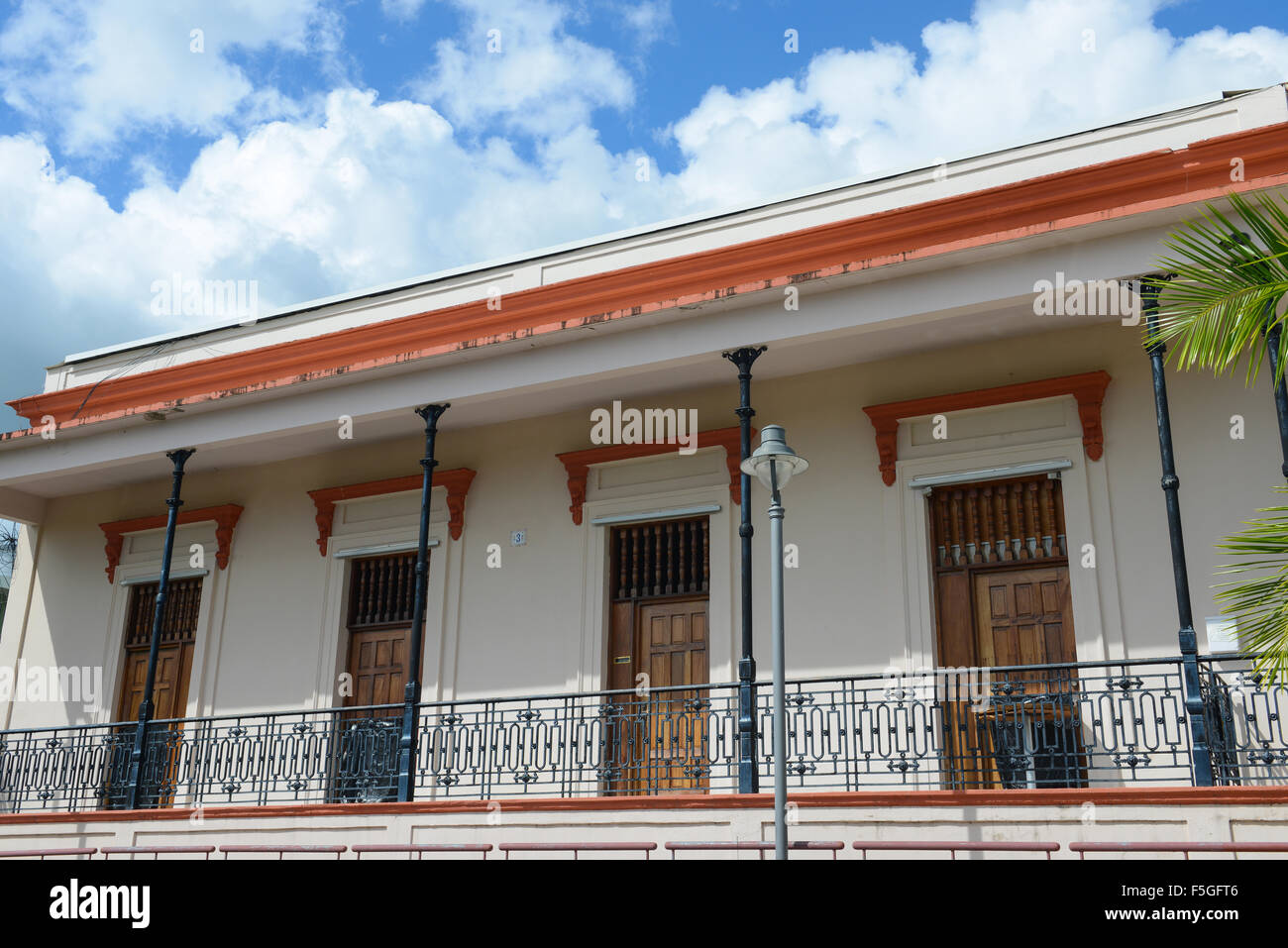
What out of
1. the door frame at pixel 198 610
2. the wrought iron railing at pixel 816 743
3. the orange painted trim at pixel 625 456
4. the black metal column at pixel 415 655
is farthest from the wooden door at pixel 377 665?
the orange painted trim at pixel 625 456

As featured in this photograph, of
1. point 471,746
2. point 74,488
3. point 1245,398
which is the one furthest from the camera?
point 74,488

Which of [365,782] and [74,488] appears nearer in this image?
[365,782]

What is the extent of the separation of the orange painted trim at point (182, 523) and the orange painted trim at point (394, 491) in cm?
108

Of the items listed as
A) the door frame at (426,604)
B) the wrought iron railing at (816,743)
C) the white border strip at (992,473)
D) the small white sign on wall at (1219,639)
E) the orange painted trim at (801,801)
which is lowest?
the orange painted trim at (801,801)

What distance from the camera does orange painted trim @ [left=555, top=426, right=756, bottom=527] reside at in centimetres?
1030

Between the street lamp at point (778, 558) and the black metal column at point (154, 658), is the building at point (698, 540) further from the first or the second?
the street lamp at point (778, 558)

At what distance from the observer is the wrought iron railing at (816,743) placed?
7.56 metres

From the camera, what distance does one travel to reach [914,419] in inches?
383

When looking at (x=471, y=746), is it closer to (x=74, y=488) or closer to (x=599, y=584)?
(x=599, y=584)

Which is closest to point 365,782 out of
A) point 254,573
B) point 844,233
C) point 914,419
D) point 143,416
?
point 254,573

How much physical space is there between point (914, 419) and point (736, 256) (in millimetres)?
2144

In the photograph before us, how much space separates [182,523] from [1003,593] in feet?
28.6

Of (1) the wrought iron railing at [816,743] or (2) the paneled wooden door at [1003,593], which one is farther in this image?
(2) the paneled wooden door at [1003,593]

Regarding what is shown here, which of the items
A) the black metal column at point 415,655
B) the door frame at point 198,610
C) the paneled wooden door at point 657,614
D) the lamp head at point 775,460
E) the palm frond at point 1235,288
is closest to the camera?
the palm frond at point 1235,288
